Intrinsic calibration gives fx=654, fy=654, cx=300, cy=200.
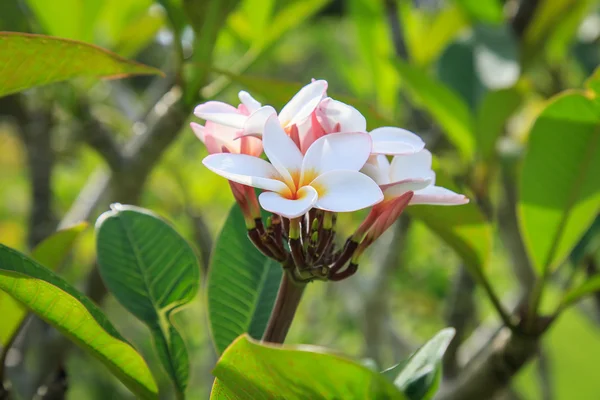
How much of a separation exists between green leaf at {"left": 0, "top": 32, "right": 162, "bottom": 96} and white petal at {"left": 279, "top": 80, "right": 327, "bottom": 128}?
0.15 metres

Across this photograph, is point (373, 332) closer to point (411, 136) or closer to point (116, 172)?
point (116, 172)

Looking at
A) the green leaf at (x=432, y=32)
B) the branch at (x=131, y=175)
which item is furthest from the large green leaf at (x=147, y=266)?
the green leaf at (x=432, y=32)

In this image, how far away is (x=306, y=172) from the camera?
40 centimetres

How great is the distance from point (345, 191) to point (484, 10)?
0.84 meters

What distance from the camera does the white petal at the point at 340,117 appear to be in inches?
16.5

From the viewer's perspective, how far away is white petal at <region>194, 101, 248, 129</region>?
0.42 meters

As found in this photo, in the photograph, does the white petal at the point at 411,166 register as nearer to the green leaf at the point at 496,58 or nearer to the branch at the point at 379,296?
the green leaf at the point at 496,58

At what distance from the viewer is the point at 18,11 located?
0.95m

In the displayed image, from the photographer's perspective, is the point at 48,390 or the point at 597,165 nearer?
the point at 48,390

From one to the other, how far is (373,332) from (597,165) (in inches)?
27.6

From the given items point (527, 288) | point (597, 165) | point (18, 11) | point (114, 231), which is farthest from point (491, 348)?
point (18, 11)

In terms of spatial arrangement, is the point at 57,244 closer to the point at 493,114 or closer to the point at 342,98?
the point at 342,98

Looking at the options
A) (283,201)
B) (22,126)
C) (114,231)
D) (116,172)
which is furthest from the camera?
(22,126)

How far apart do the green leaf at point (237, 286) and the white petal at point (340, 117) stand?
0.16 metres
